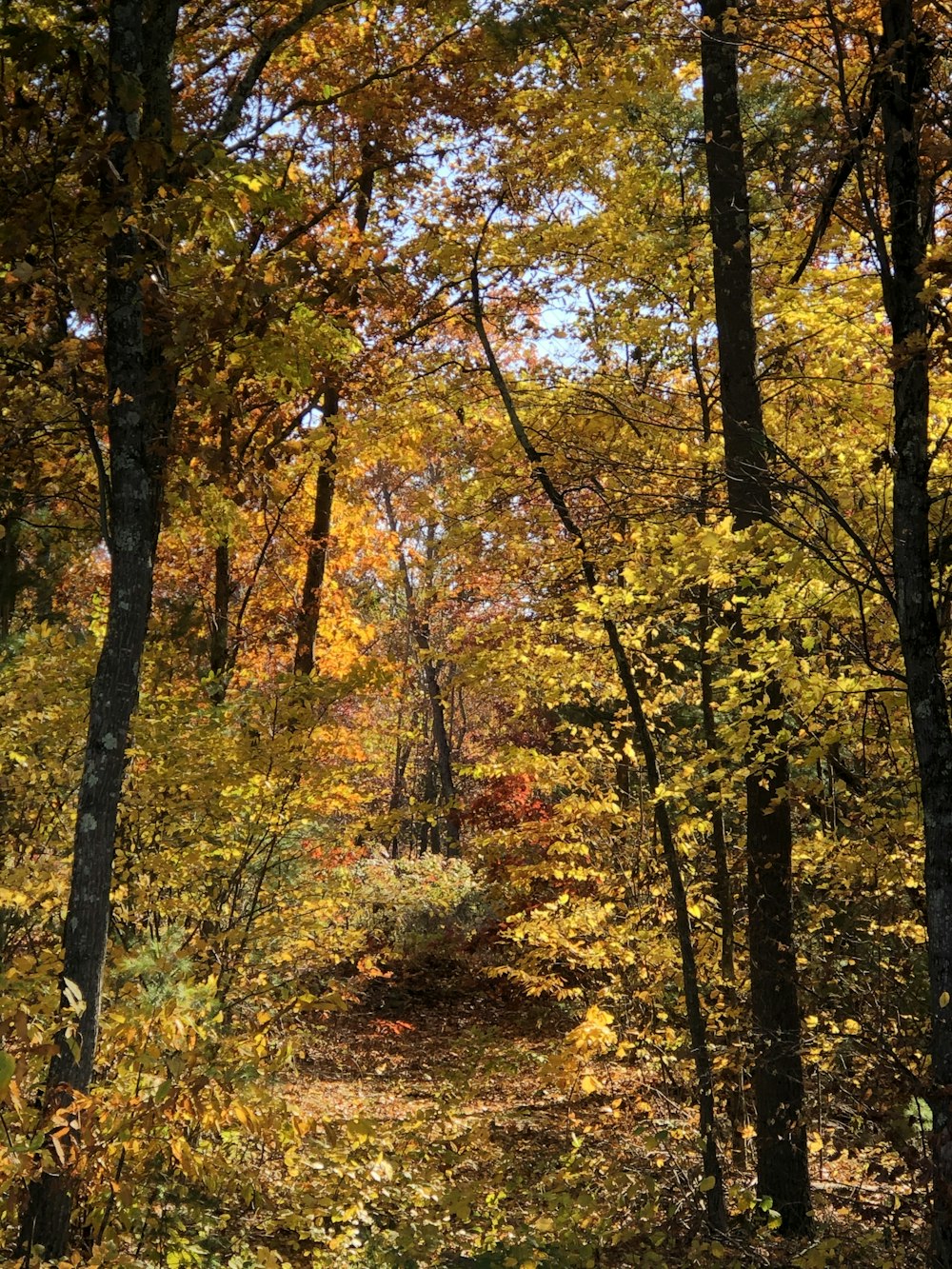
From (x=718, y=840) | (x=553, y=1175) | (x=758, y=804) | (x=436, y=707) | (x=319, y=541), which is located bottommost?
(x=553, y=1175)

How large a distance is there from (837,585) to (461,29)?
4813mm

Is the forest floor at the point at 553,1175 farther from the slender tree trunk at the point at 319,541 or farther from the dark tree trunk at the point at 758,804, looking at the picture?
the slender tree trunk at the point at 319,541

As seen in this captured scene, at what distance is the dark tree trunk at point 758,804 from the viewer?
5.70 metres

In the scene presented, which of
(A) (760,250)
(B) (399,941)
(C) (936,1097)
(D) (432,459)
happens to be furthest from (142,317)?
(D) (432,459)

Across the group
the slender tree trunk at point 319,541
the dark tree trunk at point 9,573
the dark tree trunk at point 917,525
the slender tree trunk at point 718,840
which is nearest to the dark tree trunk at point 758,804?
the slender tree trunk at point 718,840

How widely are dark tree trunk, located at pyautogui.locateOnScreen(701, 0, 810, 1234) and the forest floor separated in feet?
0.94

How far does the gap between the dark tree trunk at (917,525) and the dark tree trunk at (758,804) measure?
1.70 metres

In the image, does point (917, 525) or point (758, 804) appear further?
point (758, 804)

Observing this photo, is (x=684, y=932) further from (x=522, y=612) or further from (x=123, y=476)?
(x=522, y=612)

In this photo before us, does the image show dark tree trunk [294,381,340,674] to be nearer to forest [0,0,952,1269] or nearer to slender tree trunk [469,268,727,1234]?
forest [0,0,952,1269]

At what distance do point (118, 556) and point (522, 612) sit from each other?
6.87m

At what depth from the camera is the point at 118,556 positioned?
3.85m

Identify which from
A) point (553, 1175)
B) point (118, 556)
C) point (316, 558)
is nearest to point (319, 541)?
point (316, 558)

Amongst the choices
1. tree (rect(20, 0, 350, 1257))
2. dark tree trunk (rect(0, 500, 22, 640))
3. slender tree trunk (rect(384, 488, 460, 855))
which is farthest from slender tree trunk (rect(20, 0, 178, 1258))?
slender tree trunk (rect(384, 488, 460, 855))
